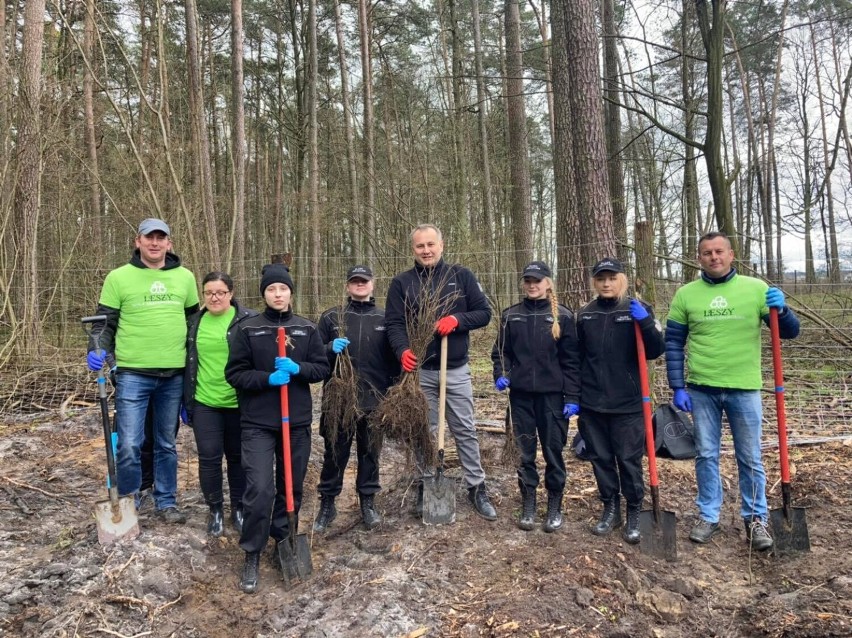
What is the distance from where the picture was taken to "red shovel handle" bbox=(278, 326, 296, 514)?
10.8 ft

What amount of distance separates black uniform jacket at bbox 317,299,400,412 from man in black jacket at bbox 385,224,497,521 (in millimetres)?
109

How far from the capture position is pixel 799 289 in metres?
7.14

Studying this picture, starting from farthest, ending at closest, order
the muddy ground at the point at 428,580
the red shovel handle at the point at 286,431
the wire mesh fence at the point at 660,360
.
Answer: the wire mesh fence at the point at 660,360 < the red shovel handle at the point at 286,431 < the muddy ground at the point at 428,580

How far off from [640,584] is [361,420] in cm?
194

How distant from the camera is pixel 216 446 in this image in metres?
3.67

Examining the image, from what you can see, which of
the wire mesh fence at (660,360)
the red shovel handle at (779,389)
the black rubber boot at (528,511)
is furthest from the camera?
the wire mesh fence at (660,360)

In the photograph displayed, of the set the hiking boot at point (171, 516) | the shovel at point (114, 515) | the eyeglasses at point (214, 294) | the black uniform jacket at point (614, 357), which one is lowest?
the hiking boot at point (171, 516)

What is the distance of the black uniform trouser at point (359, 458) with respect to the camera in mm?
3783

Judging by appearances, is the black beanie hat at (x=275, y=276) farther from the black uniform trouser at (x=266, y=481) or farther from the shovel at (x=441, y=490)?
the shovel at (x=441, y=490)

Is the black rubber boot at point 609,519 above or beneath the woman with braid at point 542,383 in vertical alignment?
beneath

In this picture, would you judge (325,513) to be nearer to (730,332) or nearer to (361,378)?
(361,378)

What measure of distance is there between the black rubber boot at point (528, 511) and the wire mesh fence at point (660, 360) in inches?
94.7

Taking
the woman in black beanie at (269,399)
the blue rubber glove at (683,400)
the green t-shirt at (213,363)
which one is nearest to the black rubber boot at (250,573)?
the woman in black beanie at (269,399)

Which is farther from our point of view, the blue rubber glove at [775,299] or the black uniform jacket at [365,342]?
the black uniform jacket at [365,342]
